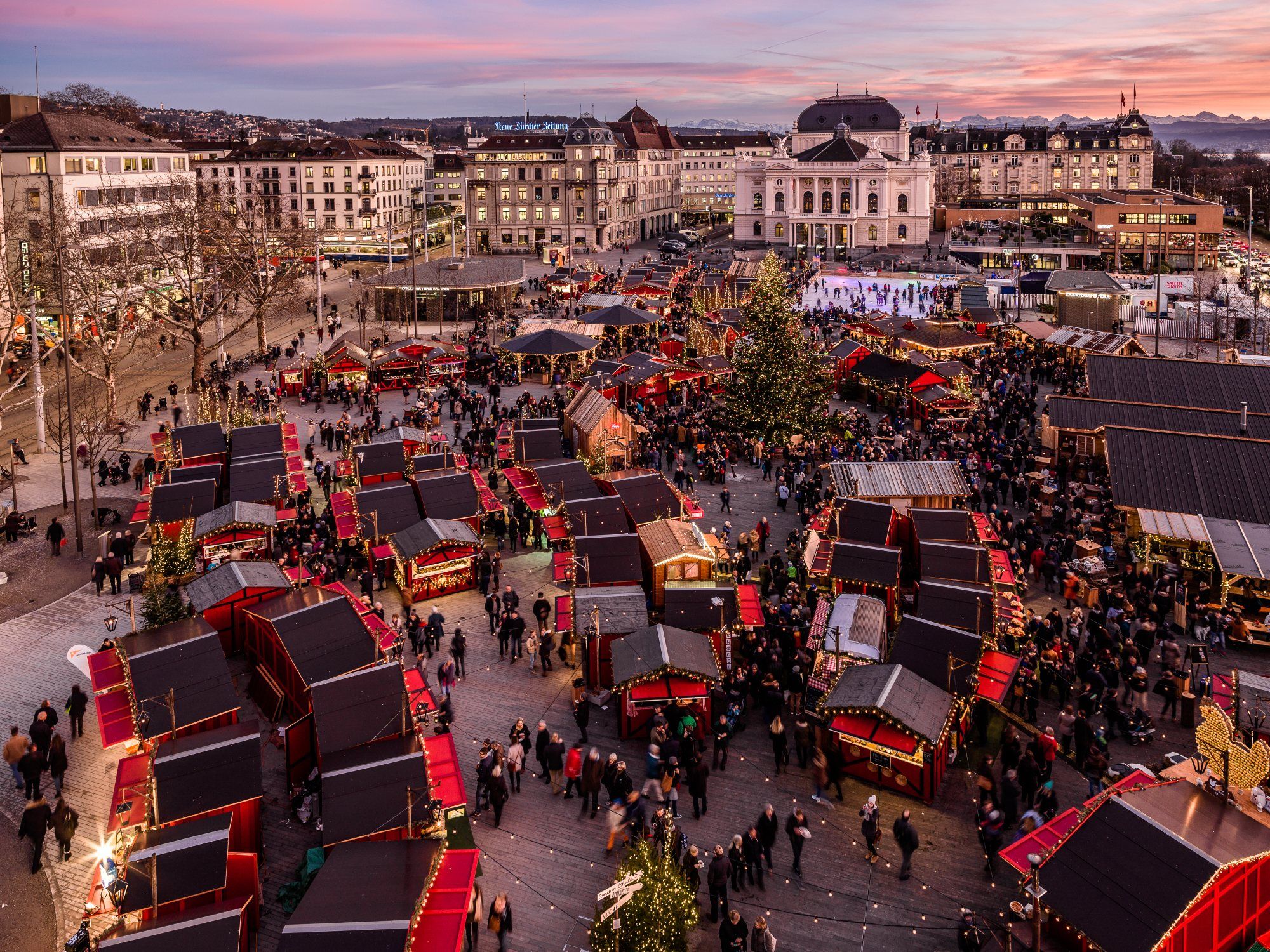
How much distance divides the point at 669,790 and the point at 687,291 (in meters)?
57.1

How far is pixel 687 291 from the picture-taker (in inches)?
2724

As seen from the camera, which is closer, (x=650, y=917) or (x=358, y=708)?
(x=650, y=917)

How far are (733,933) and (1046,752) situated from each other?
6.44m

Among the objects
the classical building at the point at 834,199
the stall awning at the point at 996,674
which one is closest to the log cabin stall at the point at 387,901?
the stall awning at the point at 996,674

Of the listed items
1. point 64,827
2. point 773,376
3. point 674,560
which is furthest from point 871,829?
point 773,376

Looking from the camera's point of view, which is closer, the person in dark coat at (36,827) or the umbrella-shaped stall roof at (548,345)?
the person in dark coat at (36,827)

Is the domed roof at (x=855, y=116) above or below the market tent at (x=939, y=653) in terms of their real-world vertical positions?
above

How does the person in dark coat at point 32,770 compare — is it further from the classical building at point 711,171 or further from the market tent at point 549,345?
the classical building at point 711,171

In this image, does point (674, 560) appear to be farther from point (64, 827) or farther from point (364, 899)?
point (64, 827)

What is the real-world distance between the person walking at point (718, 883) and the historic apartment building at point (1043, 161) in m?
127

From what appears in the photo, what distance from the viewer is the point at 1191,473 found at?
2505 centimetres

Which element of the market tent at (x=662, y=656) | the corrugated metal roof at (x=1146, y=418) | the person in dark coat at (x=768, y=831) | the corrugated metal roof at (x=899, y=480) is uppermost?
the corrugated metal roof at (x=1146, y=418)

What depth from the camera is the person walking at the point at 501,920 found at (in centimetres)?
1255

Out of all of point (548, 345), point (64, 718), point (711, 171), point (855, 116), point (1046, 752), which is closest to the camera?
point (1046, 752)
